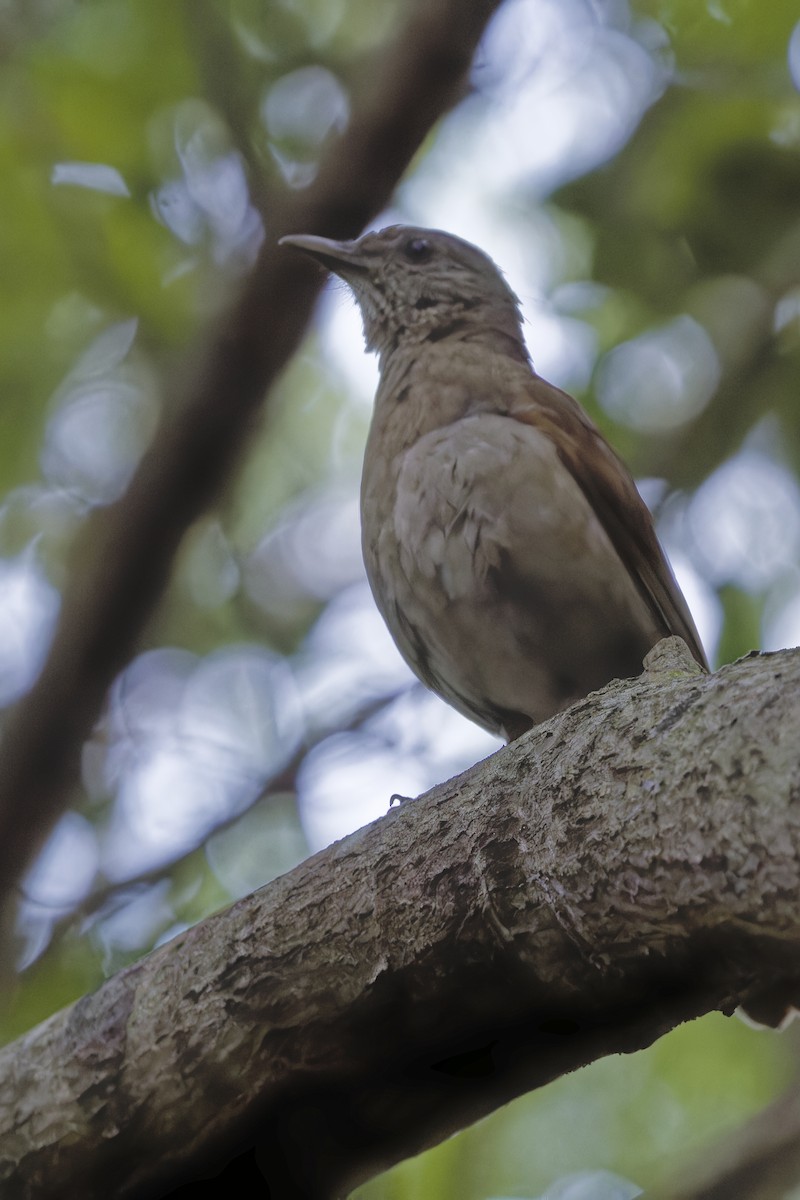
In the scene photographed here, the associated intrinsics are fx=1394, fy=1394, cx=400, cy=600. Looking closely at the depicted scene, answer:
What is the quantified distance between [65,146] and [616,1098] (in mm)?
4089

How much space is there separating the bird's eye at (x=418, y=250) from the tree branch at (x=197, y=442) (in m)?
1.91

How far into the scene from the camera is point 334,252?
15.5 feet

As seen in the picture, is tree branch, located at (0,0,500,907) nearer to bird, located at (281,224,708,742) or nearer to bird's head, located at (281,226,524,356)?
bird, located at (281,224,708,742)

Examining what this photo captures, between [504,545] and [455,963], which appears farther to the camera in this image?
[504,545]

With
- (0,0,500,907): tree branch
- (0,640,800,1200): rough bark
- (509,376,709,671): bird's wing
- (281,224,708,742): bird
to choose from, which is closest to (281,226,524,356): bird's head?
(281,224,708,742): bird

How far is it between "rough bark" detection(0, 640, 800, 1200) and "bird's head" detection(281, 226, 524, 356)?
2.37 metres

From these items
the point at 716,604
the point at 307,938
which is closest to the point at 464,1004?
the point at 307,938

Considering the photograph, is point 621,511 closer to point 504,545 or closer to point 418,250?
point 504,545

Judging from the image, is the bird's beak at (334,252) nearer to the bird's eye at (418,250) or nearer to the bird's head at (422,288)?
the bird's head at (422,288)

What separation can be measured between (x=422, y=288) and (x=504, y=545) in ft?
5.66

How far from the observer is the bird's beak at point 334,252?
360 cm

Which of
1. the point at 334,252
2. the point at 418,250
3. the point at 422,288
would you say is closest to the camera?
the point at 334,252

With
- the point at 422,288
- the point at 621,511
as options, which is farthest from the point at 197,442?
the point at 422,288

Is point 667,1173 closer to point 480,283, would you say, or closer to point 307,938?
point 307,938
